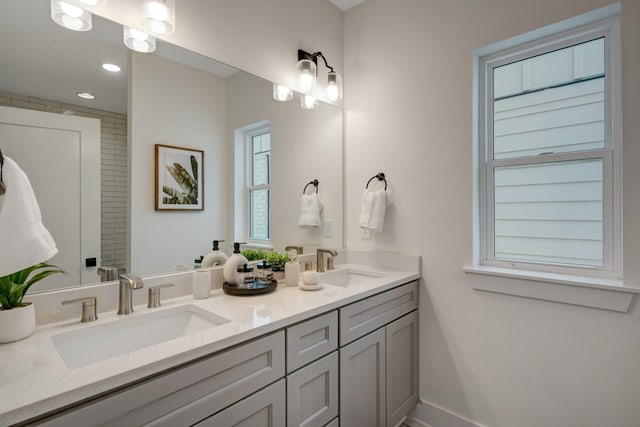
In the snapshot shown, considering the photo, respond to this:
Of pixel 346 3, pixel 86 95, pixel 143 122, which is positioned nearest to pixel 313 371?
pixel 143 122

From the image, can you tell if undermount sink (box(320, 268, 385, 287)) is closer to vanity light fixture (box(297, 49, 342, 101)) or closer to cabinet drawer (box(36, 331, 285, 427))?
cabinet drawer (box(36, 331, 285, 427))

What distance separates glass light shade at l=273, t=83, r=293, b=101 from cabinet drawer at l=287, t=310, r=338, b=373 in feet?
4.14

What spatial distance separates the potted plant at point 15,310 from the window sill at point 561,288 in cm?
183

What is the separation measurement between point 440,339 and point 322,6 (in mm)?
2220

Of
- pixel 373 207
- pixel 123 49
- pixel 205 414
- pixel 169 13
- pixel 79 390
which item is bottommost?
pixel 205 414

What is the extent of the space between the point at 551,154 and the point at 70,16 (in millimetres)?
2115

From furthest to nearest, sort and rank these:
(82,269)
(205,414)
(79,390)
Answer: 1. (82,269)
2. (205,414)
3. (79,390)

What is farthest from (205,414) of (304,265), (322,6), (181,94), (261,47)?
(322,6)

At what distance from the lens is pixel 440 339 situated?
6.08ft

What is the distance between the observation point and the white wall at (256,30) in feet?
4.73

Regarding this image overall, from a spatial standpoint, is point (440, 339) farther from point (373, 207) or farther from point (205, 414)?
point (205, 414)

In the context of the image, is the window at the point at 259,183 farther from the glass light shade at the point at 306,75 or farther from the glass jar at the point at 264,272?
the glass light shade at the point at 306,75

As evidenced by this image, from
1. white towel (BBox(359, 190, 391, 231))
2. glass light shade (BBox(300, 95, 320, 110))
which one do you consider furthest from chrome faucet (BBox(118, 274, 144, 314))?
glass light shade (BBox(300, 95, 320, 110))

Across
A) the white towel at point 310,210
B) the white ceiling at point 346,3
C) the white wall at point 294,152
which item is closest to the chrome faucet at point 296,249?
the white wall at point 294,152
